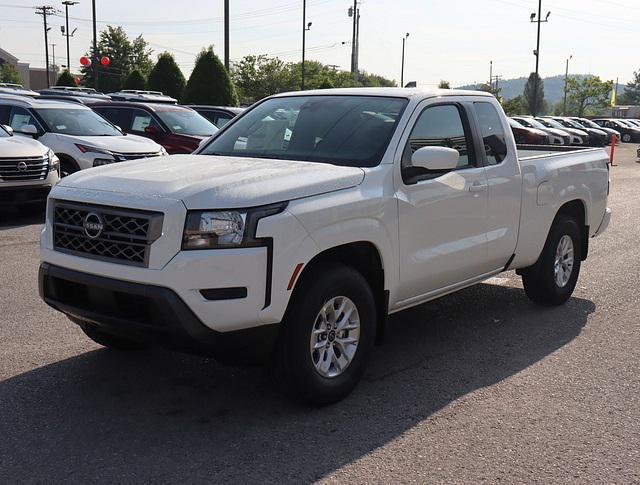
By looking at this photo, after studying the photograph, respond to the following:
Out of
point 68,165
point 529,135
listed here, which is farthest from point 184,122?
point 529,135

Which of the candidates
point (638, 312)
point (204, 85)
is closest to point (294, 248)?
point (638, 312)

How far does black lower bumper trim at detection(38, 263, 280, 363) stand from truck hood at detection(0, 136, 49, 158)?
7254 millimetres

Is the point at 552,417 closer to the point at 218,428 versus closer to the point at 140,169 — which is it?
the point at 218,428

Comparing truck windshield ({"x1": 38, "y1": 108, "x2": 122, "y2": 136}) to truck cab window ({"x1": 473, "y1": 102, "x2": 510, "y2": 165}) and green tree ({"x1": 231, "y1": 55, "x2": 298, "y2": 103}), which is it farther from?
green tree ({"x1": 231, "y1": 55, "x2": 298, "y2": 103})

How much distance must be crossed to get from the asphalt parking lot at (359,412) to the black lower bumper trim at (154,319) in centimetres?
48

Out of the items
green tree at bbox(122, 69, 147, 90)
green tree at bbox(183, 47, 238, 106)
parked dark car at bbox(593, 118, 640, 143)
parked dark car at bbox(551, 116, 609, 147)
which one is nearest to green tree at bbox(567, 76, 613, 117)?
parked dark car at bbox(593, 118, 640, 143)

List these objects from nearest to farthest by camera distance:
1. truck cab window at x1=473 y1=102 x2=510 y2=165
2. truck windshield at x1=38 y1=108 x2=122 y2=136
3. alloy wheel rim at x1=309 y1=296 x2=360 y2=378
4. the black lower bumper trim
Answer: the black lower bumper trim
alloy wheel rim at x1=309 y1=296 x2=360 y2=378
truck cab window at x1=473 y1=102 x2=510 y2=165
truck windshield at x1=38 y1=108 x2=122 y2=136

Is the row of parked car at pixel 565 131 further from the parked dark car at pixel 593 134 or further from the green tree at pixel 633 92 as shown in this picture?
the green tree at pixel 633 92

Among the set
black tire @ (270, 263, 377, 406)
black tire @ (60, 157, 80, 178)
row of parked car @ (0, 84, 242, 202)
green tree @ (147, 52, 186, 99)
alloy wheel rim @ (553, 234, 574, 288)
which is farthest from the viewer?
green tree @ (147, 52, 186, 99)

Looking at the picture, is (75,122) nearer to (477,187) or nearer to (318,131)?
(318,131)

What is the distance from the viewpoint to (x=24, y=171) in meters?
10.9

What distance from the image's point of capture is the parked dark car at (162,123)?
15.2m

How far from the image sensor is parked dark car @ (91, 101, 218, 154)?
15.2m

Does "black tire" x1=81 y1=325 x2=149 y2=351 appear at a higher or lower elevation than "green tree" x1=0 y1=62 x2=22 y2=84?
lower
